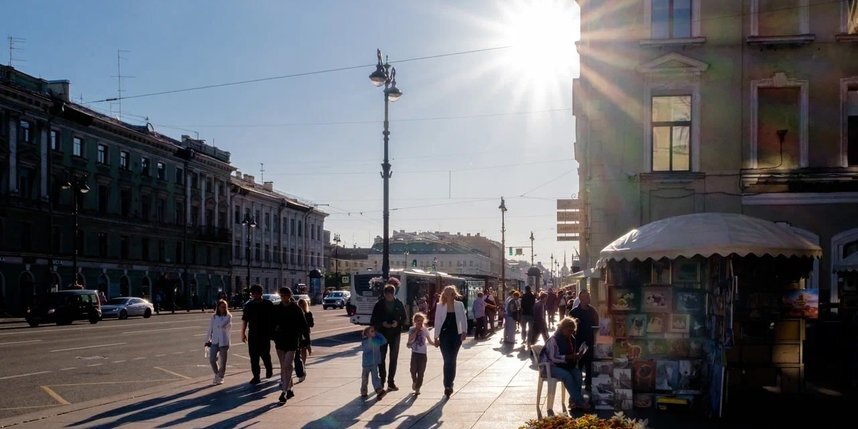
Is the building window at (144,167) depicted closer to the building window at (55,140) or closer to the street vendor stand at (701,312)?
→ the building window at (55,140)

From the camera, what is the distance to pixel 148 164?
7025cm

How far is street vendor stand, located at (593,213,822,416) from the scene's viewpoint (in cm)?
1234

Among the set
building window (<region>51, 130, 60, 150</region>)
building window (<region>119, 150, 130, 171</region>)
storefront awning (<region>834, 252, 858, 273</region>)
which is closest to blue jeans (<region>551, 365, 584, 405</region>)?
storefront awning (<region>834, 252, 858, 273</region>)

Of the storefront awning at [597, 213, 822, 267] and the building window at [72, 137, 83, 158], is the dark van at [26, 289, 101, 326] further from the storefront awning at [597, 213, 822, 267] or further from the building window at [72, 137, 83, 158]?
the storefront awning at [597, 213, 822, 267]

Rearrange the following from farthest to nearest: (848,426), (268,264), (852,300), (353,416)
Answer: (268,264), (852,300), (353,416), (848,426)

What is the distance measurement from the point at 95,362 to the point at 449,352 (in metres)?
10.7

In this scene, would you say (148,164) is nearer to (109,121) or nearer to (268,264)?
(109,121)

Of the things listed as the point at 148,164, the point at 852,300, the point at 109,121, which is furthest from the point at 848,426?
the point at 148,164

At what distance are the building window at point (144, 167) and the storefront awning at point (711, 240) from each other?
2396 inches

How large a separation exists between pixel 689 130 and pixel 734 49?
6.86ft

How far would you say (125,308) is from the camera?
52.8 metres

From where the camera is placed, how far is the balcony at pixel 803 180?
Result: 1988cm

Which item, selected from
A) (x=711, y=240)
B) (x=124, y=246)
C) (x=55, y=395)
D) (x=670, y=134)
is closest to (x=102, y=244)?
Answer: (x=124, y=246)

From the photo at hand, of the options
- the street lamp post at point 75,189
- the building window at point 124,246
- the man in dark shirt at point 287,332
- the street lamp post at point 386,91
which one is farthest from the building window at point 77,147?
the man in dark shirt at point 287,332
